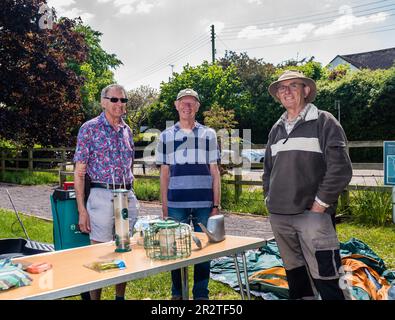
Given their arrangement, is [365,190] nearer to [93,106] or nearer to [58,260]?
[58,260]

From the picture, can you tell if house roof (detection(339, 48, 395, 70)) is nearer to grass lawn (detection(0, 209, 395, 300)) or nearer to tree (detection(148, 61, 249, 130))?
tree (detection(148, 61, 249, 130))

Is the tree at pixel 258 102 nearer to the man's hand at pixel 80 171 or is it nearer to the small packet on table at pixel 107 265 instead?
the man's hand at pixel 80 171

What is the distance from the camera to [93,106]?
89.3ft

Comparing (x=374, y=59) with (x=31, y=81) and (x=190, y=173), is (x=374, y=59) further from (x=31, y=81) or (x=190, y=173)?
(x=190, y=173)

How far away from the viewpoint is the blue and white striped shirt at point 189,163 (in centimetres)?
369

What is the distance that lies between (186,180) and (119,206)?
1.10 metres

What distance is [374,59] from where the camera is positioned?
38.9m

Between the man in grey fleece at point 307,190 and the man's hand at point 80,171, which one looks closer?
the man in grey fleece at point 307,190

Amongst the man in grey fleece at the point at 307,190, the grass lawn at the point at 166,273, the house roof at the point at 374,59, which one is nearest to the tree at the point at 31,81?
the grass lawn at the point at 166,273

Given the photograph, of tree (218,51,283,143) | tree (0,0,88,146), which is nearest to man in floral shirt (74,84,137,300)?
tree (0,0,88,146)

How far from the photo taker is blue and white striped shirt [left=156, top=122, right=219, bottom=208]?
369cm

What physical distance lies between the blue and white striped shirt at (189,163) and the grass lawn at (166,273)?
106 cm

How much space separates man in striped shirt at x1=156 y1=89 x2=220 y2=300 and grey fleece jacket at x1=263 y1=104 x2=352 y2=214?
748 mm
